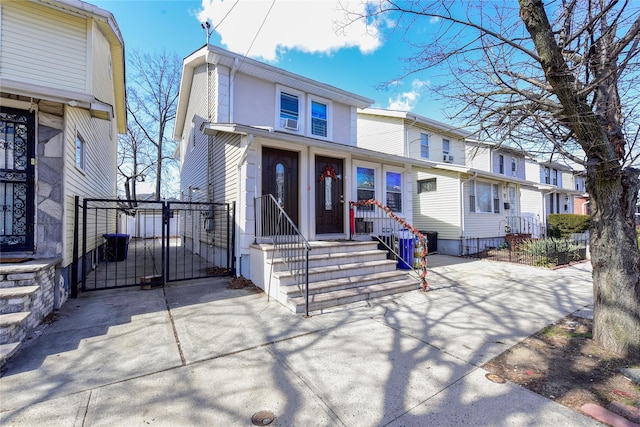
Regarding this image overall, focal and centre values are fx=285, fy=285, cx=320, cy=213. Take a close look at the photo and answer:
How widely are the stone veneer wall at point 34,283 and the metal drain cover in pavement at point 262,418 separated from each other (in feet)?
9.79

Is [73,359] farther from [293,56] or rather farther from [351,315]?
[293,56]

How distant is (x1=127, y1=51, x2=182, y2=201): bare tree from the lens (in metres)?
18.2

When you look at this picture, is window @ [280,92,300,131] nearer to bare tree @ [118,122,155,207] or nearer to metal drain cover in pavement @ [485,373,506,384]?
metal drain cover in pavement @ [485,373,506,384]

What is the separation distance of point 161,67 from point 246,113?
15180 millimetres

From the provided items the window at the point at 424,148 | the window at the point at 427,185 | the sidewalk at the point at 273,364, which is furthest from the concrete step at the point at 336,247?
the window at the point at 424,148

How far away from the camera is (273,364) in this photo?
289 cm

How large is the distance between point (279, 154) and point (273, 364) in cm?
478

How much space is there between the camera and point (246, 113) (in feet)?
25.2

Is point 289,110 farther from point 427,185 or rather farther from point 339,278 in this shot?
point 427,185

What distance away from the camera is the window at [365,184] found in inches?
313

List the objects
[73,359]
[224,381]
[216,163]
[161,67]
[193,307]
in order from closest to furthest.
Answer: [224,381], [73,359], [193,307], [216,163], [161,67]

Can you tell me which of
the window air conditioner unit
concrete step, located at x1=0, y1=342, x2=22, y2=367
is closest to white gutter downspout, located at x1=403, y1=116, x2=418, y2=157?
the window air conditioner unit

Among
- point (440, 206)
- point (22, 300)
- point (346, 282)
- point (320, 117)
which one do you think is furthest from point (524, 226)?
point (22, 300)

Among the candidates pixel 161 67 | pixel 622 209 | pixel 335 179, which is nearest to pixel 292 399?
pixel 622 209
